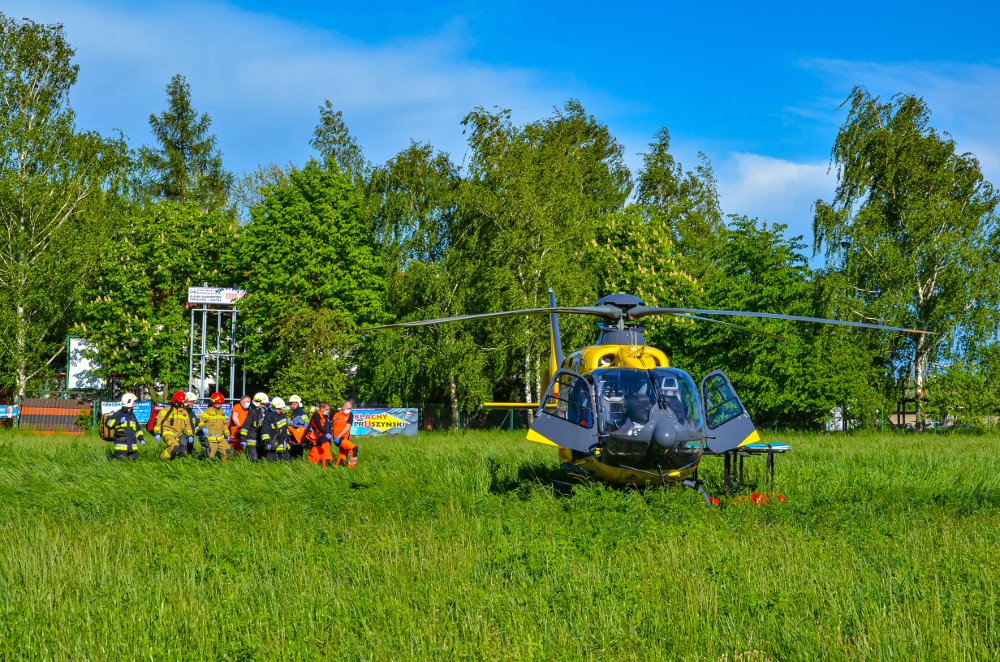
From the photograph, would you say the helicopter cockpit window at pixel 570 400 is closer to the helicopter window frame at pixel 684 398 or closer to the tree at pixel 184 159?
the helicopter window frame at pixel 684 398

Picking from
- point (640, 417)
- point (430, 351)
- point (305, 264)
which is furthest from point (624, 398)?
point (305, 264)

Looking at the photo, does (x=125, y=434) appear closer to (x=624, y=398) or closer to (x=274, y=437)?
(x=274, y=437)

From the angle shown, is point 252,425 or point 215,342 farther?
point 215,342

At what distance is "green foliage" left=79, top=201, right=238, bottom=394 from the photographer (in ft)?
108

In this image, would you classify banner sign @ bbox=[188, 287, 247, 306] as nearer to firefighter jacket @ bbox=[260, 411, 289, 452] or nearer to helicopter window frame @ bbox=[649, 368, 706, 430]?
firefighter jacket @ bbox=[260, 411, 289, 452]

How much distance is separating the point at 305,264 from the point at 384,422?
308 inches

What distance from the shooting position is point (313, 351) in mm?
31219

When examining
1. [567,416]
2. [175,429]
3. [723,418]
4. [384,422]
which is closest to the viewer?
[723,418]

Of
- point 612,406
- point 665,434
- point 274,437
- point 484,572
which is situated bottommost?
point 484,572

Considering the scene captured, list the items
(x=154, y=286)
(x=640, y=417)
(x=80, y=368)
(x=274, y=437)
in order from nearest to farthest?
(x=640, y=417), (x=274, y=437), (x=80, y=368), (x=154, y=286)

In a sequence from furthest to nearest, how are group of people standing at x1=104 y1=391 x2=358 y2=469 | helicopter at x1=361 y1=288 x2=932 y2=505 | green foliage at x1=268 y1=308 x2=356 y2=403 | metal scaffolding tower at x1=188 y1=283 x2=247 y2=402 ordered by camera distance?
metal scaffolding tower at x1=188 y1=283 x2=247 y2=402
green foliage at x1=268 y1=308 x2=356 y2=403
group of people standing at x1=104 y1=391 x2=358 y2=469
helicopter at x1=361 y1=288 x2=932 y2=505

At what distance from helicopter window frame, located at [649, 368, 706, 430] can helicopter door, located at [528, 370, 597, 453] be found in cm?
82

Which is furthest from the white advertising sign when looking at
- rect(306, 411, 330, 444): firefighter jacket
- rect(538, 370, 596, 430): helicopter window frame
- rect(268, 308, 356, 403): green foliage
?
rect(538, 370, 596, 430): helicopter window frame

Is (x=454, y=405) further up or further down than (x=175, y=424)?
further down
